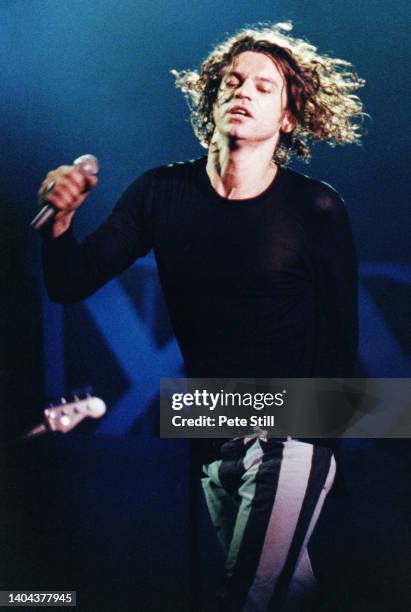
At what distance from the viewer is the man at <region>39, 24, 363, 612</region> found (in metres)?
1.91

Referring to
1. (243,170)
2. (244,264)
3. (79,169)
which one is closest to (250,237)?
(244,264)

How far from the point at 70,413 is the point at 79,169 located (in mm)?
809

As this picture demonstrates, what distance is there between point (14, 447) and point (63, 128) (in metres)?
1.08

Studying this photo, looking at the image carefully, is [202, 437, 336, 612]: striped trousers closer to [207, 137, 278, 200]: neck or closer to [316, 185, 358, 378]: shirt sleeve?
[316, 185, 358, 378]: shirt sleeve

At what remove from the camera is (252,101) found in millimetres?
1910

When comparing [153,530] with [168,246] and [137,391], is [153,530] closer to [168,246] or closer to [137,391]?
[137,391]

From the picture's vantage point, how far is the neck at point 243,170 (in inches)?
76.6

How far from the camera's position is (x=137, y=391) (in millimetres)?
2018

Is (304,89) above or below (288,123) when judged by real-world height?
above

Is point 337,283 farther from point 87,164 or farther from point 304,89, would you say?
point 87,164

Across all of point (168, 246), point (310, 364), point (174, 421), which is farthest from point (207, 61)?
point (174, 421)

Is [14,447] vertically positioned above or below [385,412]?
below

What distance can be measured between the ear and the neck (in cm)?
6

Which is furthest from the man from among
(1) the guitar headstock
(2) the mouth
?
(1) the guitar headstock
